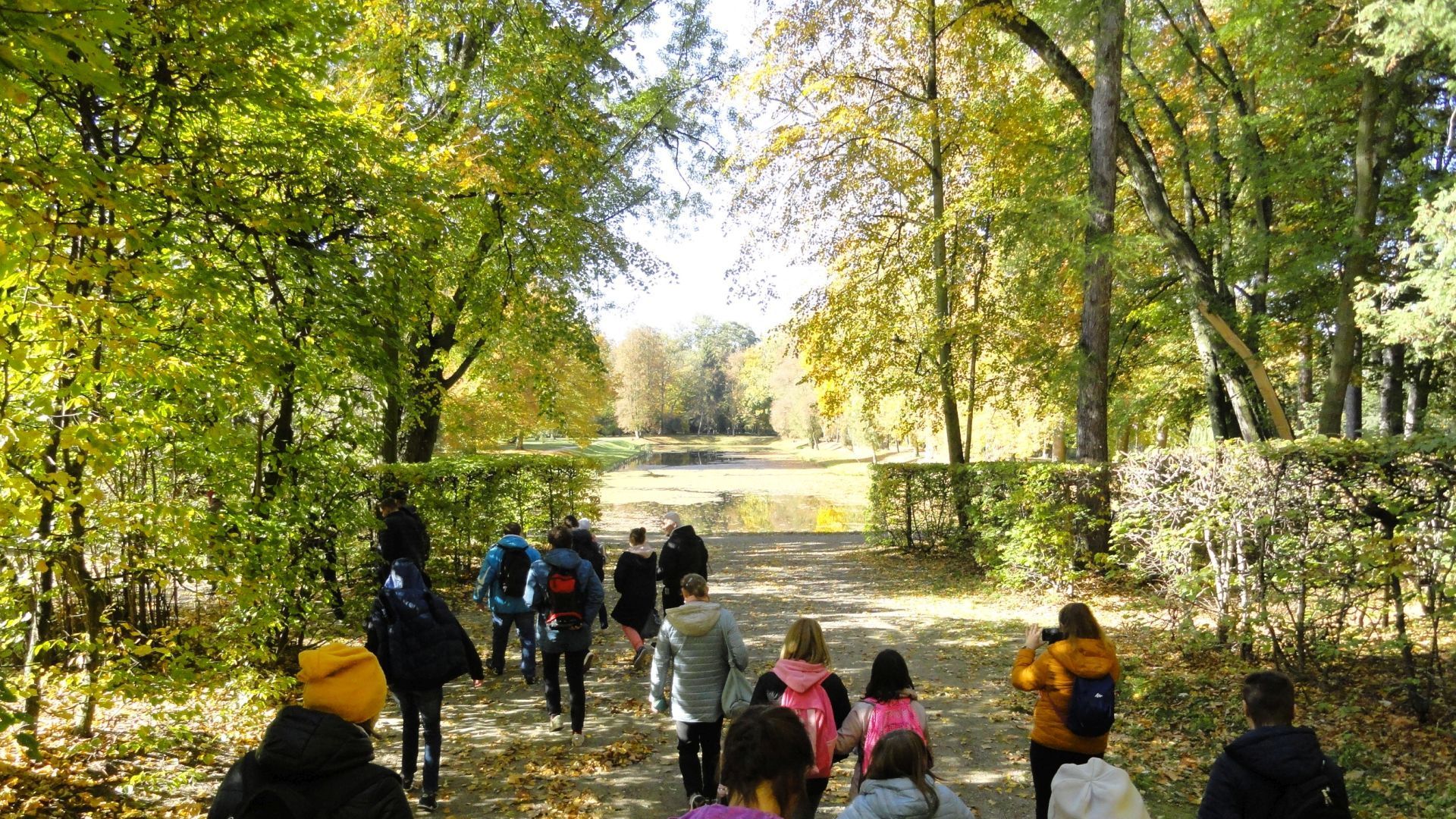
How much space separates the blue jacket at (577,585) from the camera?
6.08 metres

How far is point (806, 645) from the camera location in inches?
153

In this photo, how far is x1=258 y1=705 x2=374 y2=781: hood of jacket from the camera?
2.40 m

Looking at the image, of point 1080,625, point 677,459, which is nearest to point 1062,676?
point 1080,625

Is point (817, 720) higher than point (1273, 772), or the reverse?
point (1273, 772)

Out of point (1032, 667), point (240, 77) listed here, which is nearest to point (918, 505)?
point (1032, 667)

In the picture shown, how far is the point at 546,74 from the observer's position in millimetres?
10766

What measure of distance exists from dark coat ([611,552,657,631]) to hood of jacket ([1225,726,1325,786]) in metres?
5.53

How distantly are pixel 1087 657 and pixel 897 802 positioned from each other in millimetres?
1640

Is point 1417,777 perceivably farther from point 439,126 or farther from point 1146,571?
point 439,126

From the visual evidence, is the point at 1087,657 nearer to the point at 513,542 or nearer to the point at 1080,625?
the point at 1080,625

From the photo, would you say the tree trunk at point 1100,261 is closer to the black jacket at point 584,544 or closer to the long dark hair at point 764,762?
the black jacket at point 584,544

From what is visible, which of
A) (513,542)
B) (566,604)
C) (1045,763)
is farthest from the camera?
(513,542)

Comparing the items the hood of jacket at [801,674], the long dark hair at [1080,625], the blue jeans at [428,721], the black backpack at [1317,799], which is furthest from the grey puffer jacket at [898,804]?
the blue jeans at [428,721]

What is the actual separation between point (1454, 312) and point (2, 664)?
14434 millimetres
